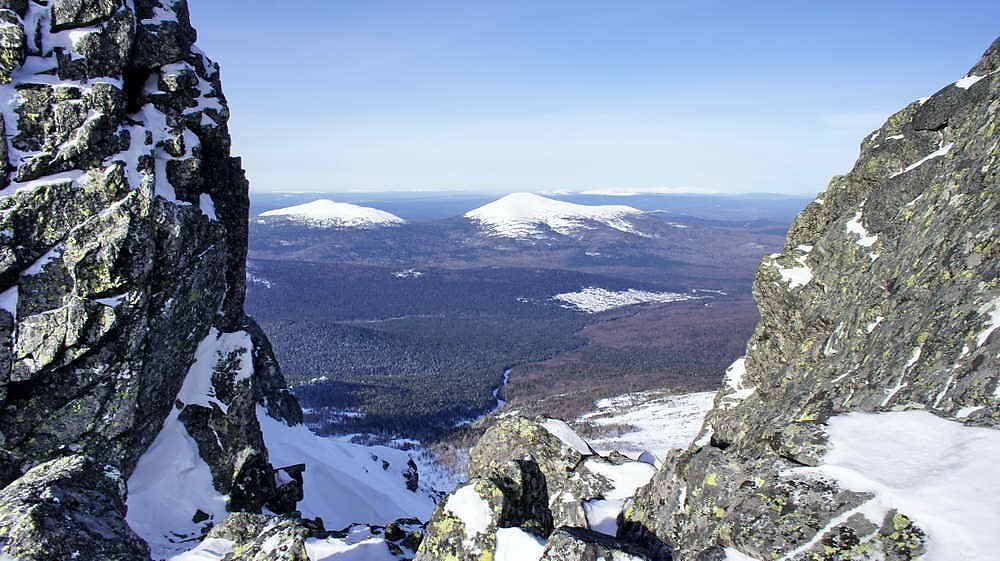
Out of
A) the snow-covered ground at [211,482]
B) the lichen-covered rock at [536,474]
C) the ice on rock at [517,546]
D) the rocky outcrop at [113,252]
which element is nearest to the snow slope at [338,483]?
the snow-covered ground at [211,482]

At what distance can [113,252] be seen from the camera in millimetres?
26328

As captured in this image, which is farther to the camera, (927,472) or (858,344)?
(858,344)

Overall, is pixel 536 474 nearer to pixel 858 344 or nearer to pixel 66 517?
pixel 858 344

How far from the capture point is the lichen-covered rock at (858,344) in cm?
912

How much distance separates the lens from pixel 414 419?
15712 centimetres

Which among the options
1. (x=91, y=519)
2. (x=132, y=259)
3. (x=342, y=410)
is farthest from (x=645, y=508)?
(x=342, y=410)

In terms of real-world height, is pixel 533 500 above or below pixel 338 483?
above

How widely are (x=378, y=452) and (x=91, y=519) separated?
57.6 metres

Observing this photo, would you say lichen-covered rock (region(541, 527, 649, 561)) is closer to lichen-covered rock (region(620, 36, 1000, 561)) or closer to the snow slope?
lichen-covered rock (region(620, 36, 1000, 561))

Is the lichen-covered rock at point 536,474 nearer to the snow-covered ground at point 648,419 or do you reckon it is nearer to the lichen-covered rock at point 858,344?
the lichen-covered rock at point 858,344

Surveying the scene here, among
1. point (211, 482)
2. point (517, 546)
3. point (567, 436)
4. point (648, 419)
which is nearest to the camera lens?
point (517, 546)

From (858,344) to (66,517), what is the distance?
72.5ft

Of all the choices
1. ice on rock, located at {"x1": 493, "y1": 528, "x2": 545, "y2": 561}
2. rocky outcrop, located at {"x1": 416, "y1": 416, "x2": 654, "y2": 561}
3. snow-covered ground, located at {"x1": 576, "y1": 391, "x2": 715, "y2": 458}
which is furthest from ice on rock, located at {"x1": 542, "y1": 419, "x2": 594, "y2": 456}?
snow-covered ground, located at {"x1": 576, "y1": 391, "x2": 715, "y2": 458}

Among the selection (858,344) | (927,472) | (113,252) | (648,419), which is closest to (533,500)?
(927,472)
